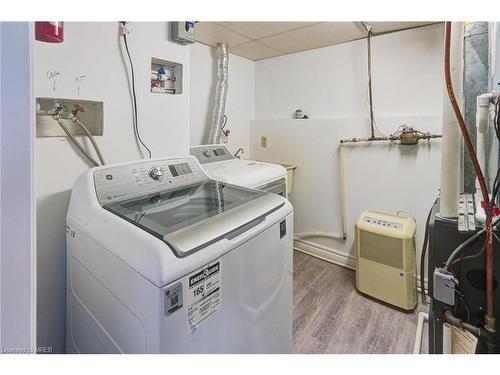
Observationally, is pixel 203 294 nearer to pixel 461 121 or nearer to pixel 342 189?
pixel 461 121

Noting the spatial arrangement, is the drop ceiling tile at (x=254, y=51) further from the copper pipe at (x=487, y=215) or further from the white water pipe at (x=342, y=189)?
the copper pipe at (x=487, y=215)

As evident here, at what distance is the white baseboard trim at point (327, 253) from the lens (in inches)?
108

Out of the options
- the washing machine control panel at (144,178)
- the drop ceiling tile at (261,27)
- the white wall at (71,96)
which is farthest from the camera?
the drop ceiling tile at (261,27)

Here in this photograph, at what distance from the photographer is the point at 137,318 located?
0.71m

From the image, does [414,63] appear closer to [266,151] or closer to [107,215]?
[266,151]

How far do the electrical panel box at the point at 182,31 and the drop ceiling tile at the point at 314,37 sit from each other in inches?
42.9

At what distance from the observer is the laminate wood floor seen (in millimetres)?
1706

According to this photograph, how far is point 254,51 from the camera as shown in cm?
289

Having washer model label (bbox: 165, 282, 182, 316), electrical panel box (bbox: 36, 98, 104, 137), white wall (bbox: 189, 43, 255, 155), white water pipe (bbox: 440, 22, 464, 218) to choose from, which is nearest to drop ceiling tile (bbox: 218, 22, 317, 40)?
white wall (bbox: 189, 43, 255, 155)

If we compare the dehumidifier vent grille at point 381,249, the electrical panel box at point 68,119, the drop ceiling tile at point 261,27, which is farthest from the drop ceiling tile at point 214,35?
the dehumidifier vent grille at point 381,249

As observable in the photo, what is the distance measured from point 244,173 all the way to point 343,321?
1313 mm

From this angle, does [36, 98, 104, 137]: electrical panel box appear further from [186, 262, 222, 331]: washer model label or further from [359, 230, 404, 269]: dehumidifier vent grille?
[359, 230, 404, 269]: dehumidifier vent grille

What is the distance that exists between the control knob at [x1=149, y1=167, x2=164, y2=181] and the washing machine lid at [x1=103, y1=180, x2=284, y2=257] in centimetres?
8

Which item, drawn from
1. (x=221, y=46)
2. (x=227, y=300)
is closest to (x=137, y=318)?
(x=227, y=300)
